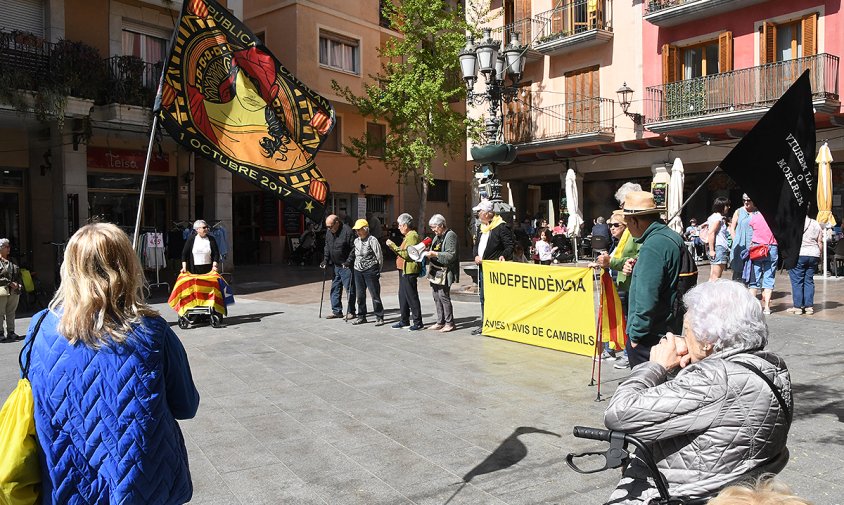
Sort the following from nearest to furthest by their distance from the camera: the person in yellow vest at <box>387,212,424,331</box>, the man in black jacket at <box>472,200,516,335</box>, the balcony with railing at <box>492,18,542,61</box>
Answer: the man in black jacket at <box>472,200,516,335</box>, the person in yellow vest at <box>387,212,424,331</box>, the balcony with railing at <box>492,18,542,61</box>

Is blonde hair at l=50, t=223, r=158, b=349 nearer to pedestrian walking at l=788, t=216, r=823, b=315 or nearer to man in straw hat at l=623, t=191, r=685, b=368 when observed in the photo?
man in straw hat at l=623, t=191, r=685, b=368

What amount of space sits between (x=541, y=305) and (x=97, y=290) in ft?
23.5

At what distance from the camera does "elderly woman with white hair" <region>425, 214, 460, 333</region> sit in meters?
10.6

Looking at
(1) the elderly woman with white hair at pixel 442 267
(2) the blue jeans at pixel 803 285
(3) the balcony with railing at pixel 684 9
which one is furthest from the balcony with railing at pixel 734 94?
(1) the elderly woman with white hair at pixel 442 267

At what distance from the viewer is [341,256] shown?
12.1m

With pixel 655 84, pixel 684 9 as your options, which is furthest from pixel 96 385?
pixel 655 84

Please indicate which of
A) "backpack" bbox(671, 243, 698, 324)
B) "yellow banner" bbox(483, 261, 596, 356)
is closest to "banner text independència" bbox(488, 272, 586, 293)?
"yellow banner" bbox(483, 261, 596, 356)

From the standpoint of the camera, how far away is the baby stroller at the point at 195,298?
11.5m

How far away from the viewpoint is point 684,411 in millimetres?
2457

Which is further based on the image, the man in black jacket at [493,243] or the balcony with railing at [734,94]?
the balcony with railing at [734,94]

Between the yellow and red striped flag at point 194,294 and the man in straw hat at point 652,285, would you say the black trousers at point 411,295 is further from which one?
the man in straw hat at point 652,285

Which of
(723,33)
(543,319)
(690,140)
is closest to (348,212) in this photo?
(690,140)

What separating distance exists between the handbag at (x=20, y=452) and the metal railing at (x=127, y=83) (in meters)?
16.9

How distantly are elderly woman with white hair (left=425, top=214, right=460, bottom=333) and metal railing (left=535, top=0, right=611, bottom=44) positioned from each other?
17.6m
